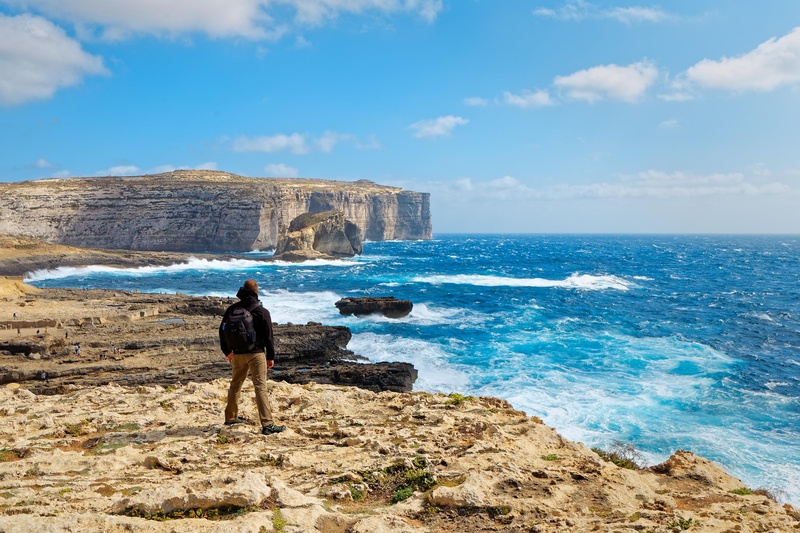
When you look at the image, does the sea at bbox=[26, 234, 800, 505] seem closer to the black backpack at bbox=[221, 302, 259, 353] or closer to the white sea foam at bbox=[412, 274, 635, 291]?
the white sea foam at bbox=[412, 274, 635, 291]

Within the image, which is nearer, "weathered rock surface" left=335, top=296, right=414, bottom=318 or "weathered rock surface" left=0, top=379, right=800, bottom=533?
"weathered rock surface" left=0, top=379, right=800, bottom=533

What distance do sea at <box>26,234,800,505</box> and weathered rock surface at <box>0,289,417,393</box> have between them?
277 centimetres

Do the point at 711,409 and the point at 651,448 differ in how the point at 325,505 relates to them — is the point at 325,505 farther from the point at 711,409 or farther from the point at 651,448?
the point at 711,409

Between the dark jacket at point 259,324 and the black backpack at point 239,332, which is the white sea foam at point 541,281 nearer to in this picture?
the dark jacket at point 259,324

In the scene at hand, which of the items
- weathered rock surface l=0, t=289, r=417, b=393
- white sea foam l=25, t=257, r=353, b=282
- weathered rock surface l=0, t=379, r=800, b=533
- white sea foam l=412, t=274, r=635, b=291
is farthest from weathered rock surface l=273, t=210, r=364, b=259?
weathered rock surface l=0, t=379, r=800, b=533

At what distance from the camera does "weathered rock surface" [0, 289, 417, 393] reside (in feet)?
57.8

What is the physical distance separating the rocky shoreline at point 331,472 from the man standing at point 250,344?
49 cm

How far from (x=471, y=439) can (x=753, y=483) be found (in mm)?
9519

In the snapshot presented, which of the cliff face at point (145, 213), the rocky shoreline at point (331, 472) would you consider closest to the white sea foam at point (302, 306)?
the rocky shoreline at point (331, 472)

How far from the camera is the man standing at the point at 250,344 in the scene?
752 cm

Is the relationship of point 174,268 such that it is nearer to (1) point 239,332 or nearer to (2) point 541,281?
(2) point 541,281

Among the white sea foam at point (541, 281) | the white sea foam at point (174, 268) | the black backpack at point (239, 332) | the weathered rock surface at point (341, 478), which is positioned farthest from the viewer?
the white sea foam at point (174, 268)

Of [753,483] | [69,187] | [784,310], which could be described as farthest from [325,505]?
[69,187]

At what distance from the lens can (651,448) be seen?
587 inches
